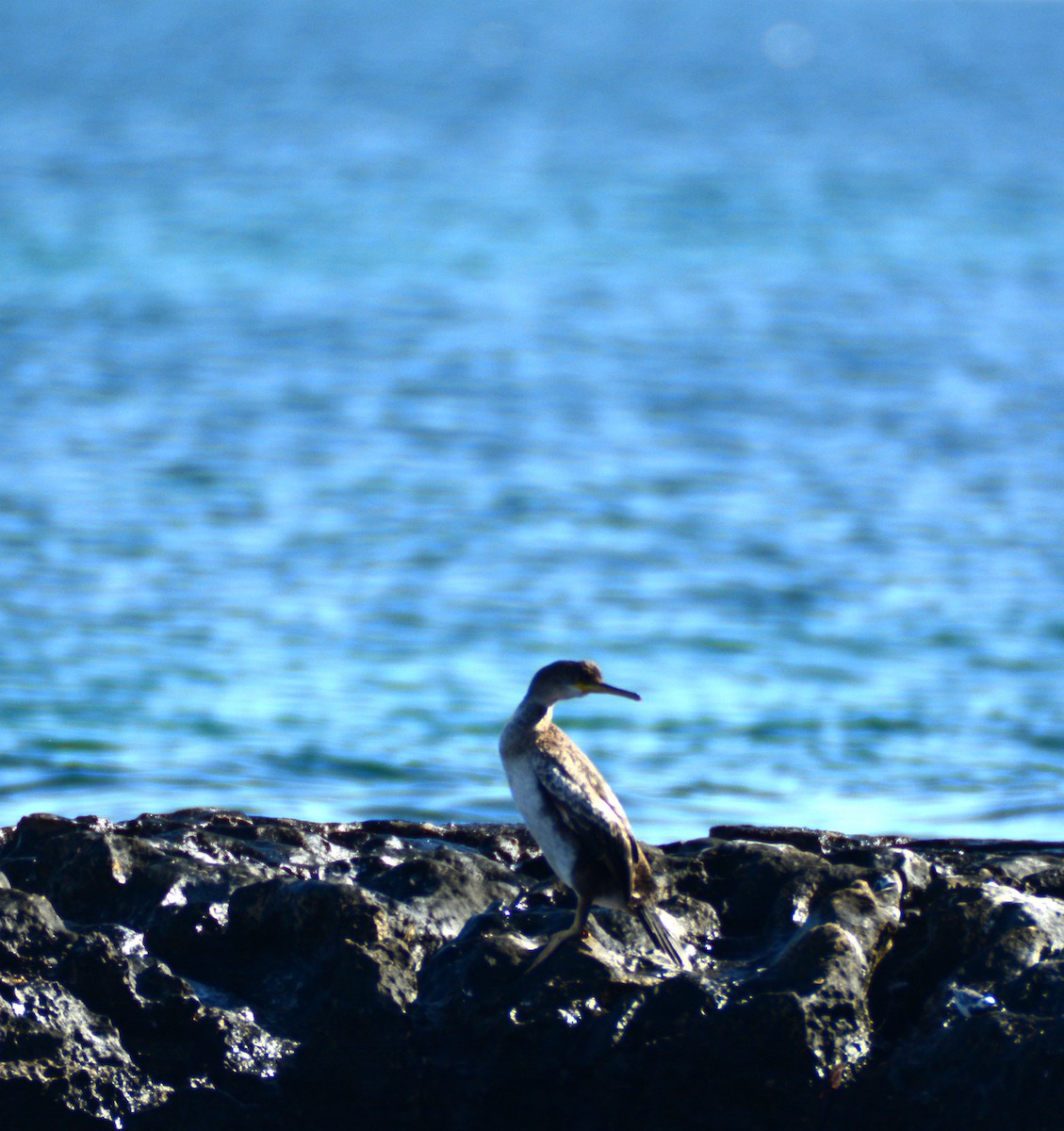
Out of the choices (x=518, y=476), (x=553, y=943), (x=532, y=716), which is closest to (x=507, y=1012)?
(x=553, y=943)

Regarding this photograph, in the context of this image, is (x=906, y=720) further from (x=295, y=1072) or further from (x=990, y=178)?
(x=990, y=178)

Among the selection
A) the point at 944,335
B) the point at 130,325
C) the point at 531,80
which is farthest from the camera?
the point at 531,80

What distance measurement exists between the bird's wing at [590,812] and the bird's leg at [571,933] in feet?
0.34

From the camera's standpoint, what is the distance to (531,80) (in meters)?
64.1

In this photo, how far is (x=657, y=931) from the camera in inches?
175

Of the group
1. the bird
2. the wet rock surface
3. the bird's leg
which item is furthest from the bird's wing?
the wet rock surface

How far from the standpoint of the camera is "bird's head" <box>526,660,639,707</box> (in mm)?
4555

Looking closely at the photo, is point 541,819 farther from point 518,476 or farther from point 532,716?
point 518,476

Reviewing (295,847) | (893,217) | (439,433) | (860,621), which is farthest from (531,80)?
(295,847)

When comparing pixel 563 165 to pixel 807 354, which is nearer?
pixel 807 354

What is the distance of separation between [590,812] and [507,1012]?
499 mm

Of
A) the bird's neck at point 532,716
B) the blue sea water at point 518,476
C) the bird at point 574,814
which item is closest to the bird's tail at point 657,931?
the bird at point 574,814

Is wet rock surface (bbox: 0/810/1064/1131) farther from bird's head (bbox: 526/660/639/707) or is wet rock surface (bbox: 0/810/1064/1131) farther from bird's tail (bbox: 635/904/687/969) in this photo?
bird's head (bbox: 526/660/639/707)

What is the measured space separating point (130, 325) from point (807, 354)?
7632 mm
